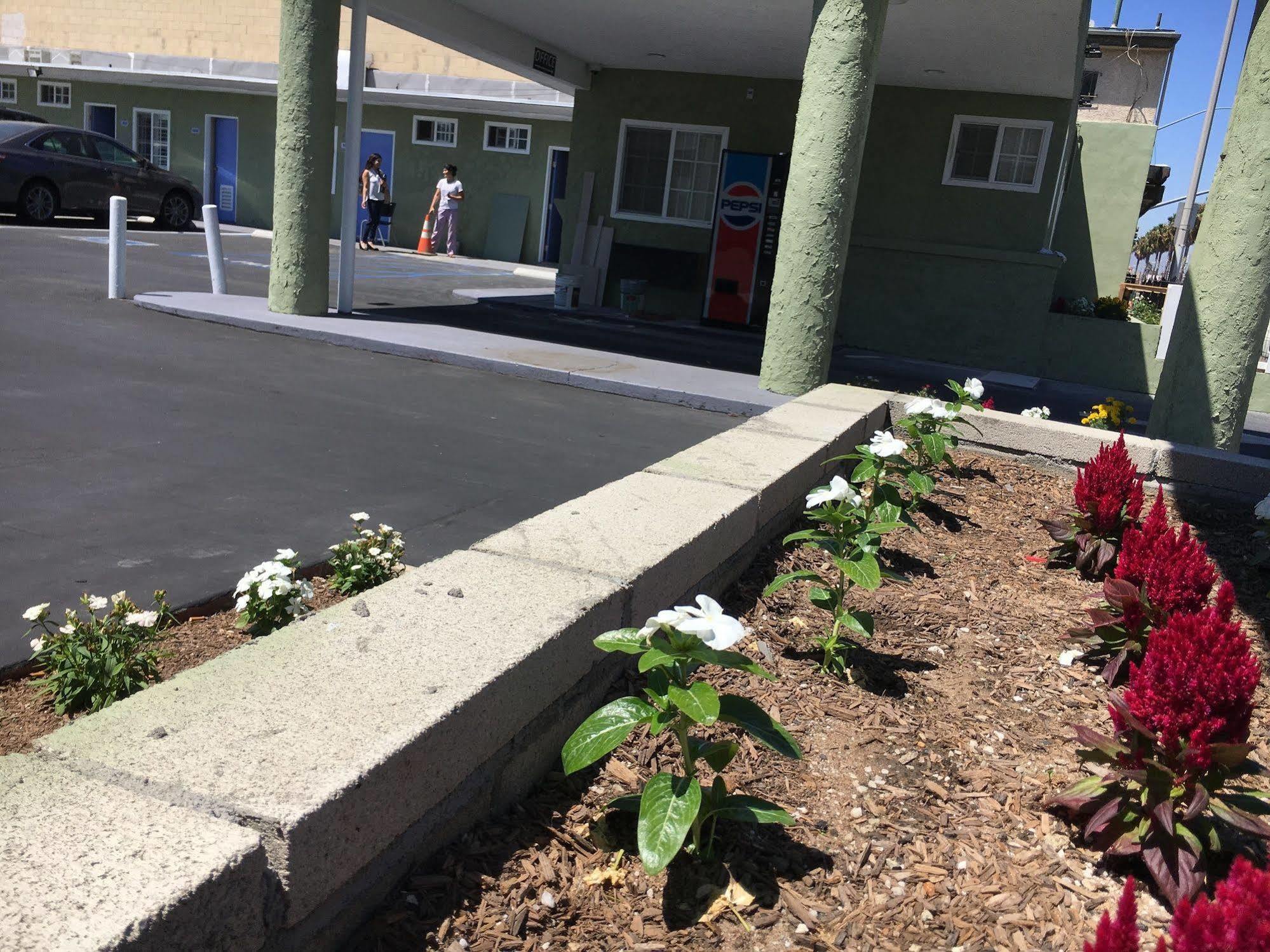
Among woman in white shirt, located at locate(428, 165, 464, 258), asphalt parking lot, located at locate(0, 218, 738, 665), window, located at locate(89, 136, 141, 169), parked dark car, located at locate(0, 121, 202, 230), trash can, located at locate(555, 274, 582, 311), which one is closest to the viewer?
asphalt parking lot, located at locate(0, 218, 738, 665)

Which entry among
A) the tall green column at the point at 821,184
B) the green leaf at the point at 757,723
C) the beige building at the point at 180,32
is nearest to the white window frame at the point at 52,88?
the beige building at the point at 180,32

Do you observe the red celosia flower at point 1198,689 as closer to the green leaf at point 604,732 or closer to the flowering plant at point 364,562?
the green leaf at point 604,732

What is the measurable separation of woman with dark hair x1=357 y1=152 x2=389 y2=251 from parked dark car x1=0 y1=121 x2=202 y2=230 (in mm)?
3971

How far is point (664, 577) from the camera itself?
3049 mm

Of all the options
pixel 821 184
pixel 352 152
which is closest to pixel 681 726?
pixel 821 184

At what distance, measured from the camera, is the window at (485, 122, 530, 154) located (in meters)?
23.7

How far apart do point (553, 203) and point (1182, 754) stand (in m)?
22.5

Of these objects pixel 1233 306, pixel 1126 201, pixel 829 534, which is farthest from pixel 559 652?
pixel 1126 201

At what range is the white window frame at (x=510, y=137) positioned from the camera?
77.6 ft

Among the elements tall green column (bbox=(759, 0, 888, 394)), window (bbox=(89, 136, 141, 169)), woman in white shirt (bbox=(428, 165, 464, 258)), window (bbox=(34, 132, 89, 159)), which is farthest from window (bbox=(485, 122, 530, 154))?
tall green column (bbox=(759, 0, 888, 394))

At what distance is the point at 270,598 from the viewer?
120 inches

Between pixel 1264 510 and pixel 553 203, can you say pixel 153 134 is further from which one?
pixel 1264 510

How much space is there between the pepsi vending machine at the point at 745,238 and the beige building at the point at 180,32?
1164cm

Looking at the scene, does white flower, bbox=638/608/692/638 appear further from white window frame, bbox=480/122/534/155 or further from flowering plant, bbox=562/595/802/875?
white window frame, bbox=480/122/534/155
